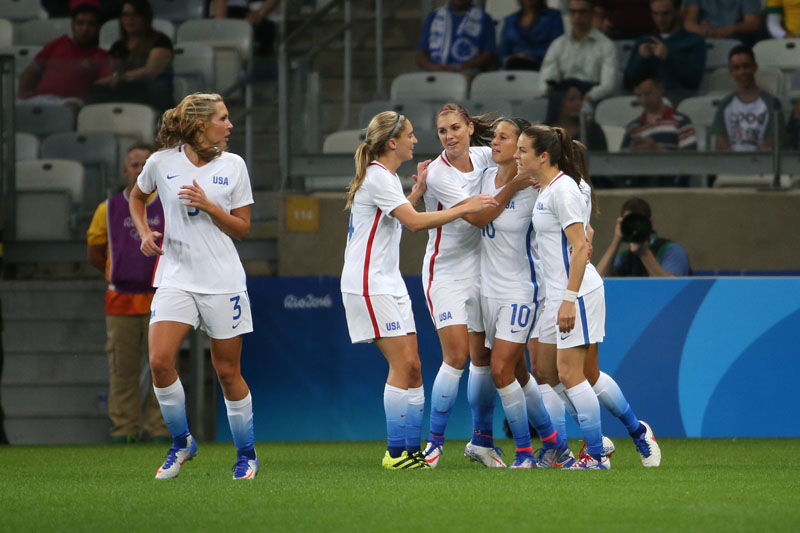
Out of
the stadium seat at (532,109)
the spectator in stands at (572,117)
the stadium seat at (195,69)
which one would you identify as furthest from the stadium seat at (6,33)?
the spectator in stands at (572,117)

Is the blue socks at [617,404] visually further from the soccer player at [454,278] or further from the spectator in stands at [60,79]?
the spectator in stands at [60,79]

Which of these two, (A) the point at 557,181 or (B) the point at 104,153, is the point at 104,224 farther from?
(A) the point at 557,181

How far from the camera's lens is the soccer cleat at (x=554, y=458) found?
8180 mm

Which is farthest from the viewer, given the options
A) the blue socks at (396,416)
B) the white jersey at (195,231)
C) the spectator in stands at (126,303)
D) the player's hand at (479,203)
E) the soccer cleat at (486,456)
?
the spectator in stands at (126,303)

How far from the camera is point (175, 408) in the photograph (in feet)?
23.9

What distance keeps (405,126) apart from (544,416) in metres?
2.07

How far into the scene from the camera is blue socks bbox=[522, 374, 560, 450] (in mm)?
8227

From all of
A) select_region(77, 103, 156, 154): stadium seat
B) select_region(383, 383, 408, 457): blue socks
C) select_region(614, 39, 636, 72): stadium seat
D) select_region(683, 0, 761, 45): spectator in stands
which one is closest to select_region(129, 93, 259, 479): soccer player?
select_region(383, 383, 408, 457): blue socks

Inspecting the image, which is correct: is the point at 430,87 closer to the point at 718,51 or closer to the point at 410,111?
the point at 410,111

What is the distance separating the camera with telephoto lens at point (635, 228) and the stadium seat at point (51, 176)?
5.40 metres

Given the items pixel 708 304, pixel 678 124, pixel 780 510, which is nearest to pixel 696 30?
pixel 678 124

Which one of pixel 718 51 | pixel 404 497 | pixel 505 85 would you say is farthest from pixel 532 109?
pixel 404 497

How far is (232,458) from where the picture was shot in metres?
9.47

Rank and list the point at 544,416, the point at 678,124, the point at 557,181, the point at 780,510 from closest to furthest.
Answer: the point at 780,510, the point at 557,181, the point at 544,416, the point at 678,124
